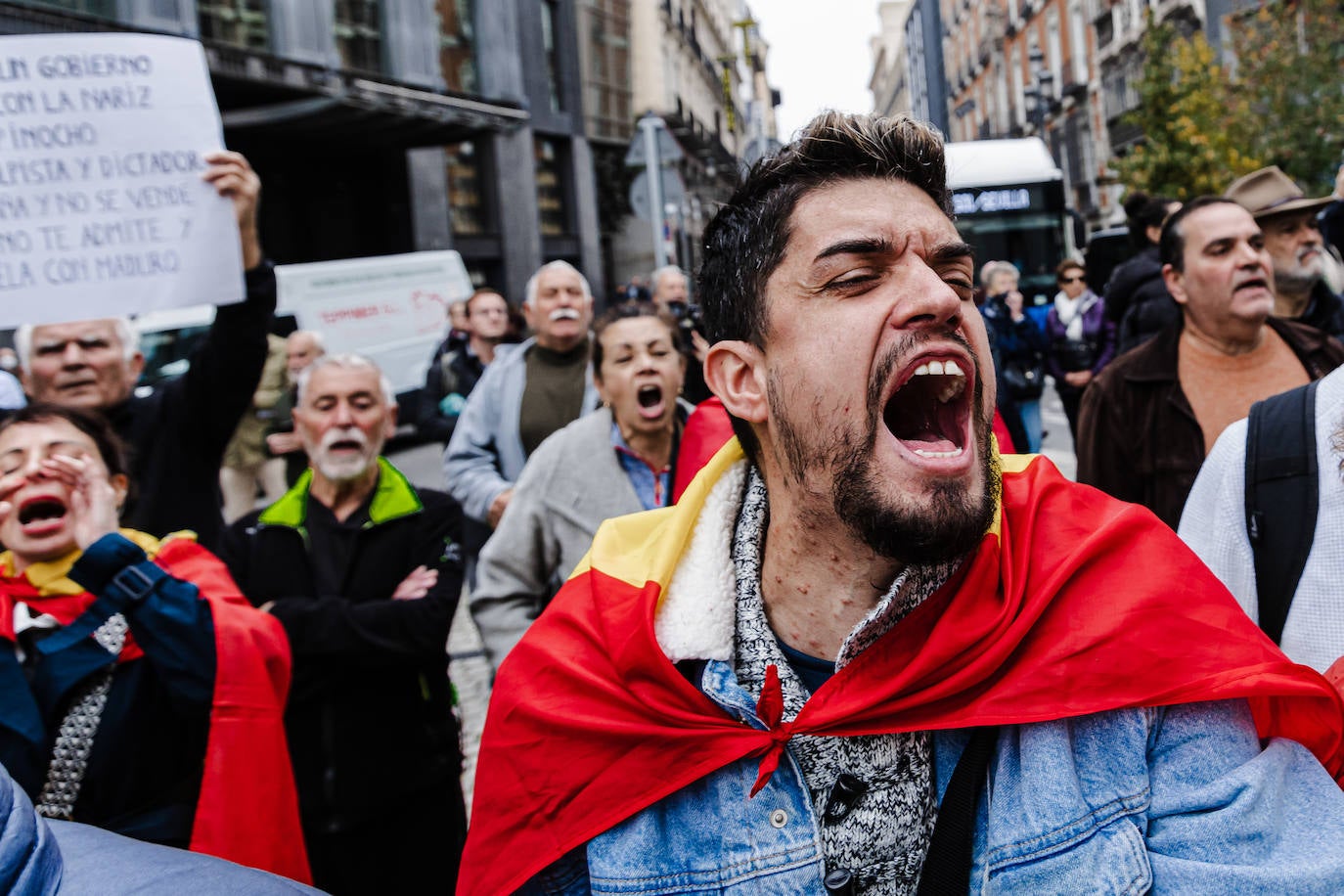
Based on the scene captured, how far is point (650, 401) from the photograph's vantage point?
3.60m

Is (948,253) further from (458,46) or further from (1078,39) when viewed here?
(1078,39)

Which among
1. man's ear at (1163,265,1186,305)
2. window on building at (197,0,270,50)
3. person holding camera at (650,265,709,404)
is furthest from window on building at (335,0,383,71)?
man's ear at (1163,265,1186,305)

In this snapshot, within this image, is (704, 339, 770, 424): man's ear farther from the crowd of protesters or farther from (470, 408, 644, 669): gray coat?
(470, 408, 644, 669): gray coat

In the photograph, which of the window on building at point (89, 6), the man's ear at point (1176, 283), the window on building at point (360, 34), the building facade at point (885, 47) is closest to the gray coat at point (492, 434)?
the man's ear at point (1176, 283)

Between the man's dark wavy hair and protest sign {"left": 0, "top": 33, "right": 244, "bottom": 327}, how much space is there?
2.02 m

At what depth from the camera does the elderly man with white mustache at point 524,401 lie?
4.71 metres

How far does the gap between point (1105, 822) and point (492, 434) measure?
3724mm

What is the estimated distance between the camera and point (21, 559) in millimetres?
2400

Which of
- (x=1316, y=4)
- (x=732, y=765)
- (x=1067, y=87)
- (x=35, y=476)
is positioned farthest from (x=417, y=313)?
(x=1067, y=87)

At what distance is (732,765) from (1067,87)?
40.9 meters

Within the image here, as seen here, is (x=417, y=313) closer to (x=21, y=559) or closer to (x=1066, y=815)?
(x=21, y=559)

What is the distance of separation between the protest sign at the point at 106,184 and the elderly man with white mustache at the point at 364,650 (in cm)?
66

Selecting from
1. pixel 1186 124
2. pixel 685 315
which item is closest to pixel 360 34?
pixel 1186 124

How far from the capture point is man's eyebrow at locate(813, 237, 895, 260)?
62.6 inches
